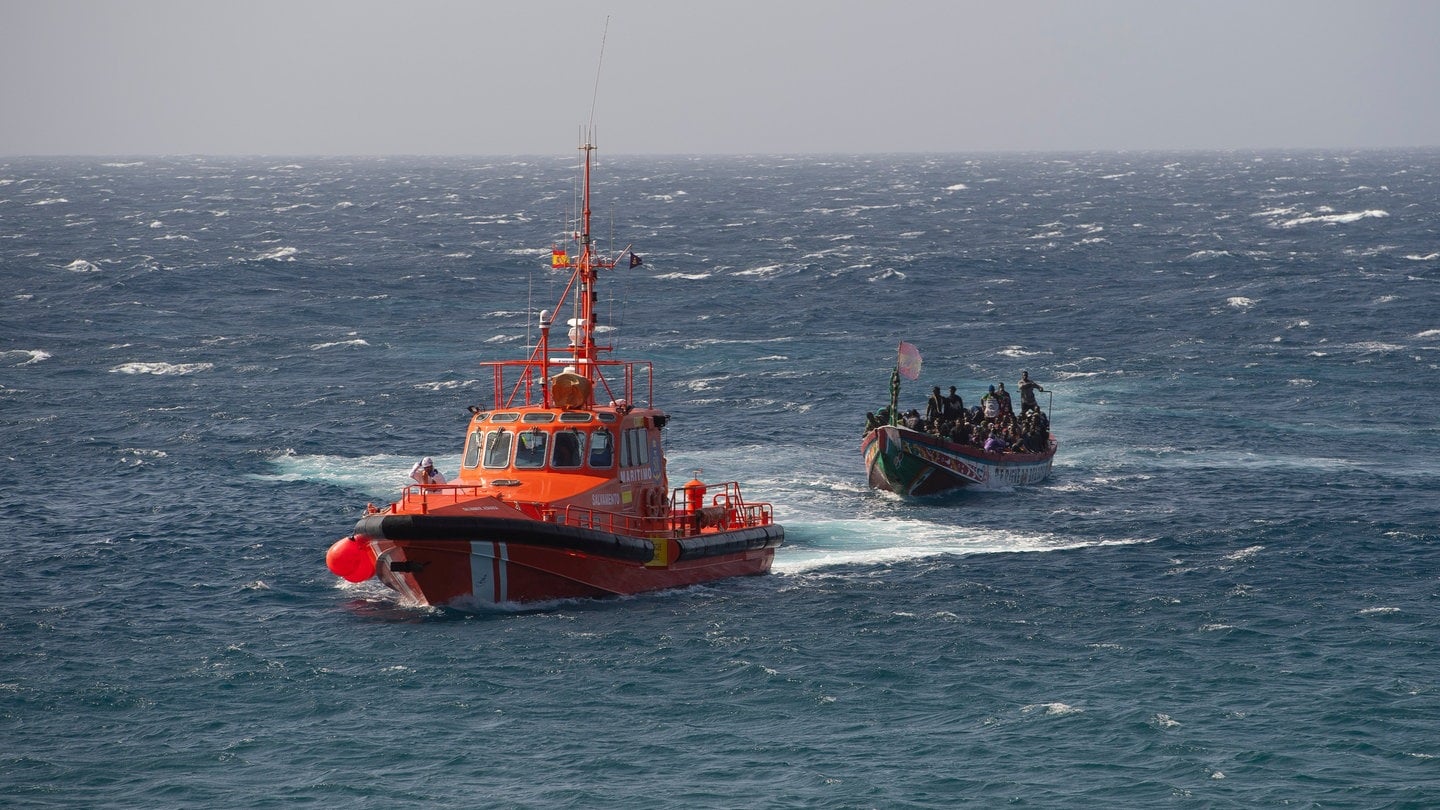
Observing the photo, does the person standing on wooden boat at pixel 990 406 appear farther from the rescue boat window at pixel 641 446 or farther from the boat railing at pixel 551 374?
the rescue boat window at pixel 641 446

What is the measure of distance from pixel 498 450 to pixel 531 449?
0.72m

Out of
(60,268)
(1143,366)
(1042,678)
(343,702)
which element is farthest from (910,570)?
(60,268)

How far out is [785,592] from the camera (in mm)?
37312

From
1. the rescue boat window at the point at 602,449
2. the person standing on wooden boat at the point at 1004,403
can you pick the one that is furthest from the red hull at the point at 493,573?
the person standing on wooden boat at the point at 1004,403

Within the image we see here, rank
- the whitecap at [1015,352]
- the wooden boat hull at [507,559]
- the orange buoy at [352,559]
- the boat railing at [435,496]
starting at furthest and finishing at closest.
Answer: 1. the whitecap at [1015,352]
2. the orange buoy at [352,559]
3. the boat railing at [435,496]
4. the wooden boat hull at [507,559]

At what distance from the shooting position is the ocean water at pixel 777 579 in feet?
85.8

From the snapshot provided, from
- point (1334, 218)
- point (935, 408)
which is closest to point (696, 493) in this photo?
point (935, 408)

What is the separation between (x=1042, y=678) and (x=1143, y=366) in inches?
1815

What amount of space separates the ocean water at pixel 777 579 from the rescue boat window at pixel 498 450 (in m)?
3.82

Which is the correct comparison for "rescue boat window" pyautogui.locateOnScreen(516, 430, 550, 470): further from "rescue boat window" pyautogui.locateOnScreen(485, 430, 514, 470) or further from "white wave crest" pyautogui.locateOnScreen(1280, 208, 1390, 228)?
"white wave crest" pyautogui.locateOnScreen(1280, 208, 1390, 228)

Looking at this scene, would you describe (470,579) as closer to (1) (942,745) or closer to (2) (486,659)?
(2) (486,659)

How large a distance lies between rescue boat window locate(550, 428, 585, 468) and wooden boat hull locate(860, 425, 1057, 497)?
48.4ft

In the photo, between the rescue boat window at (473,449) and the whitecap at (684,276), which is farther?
the whitecap at (684,276)

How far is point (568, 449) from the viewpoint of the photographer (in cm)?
3706
